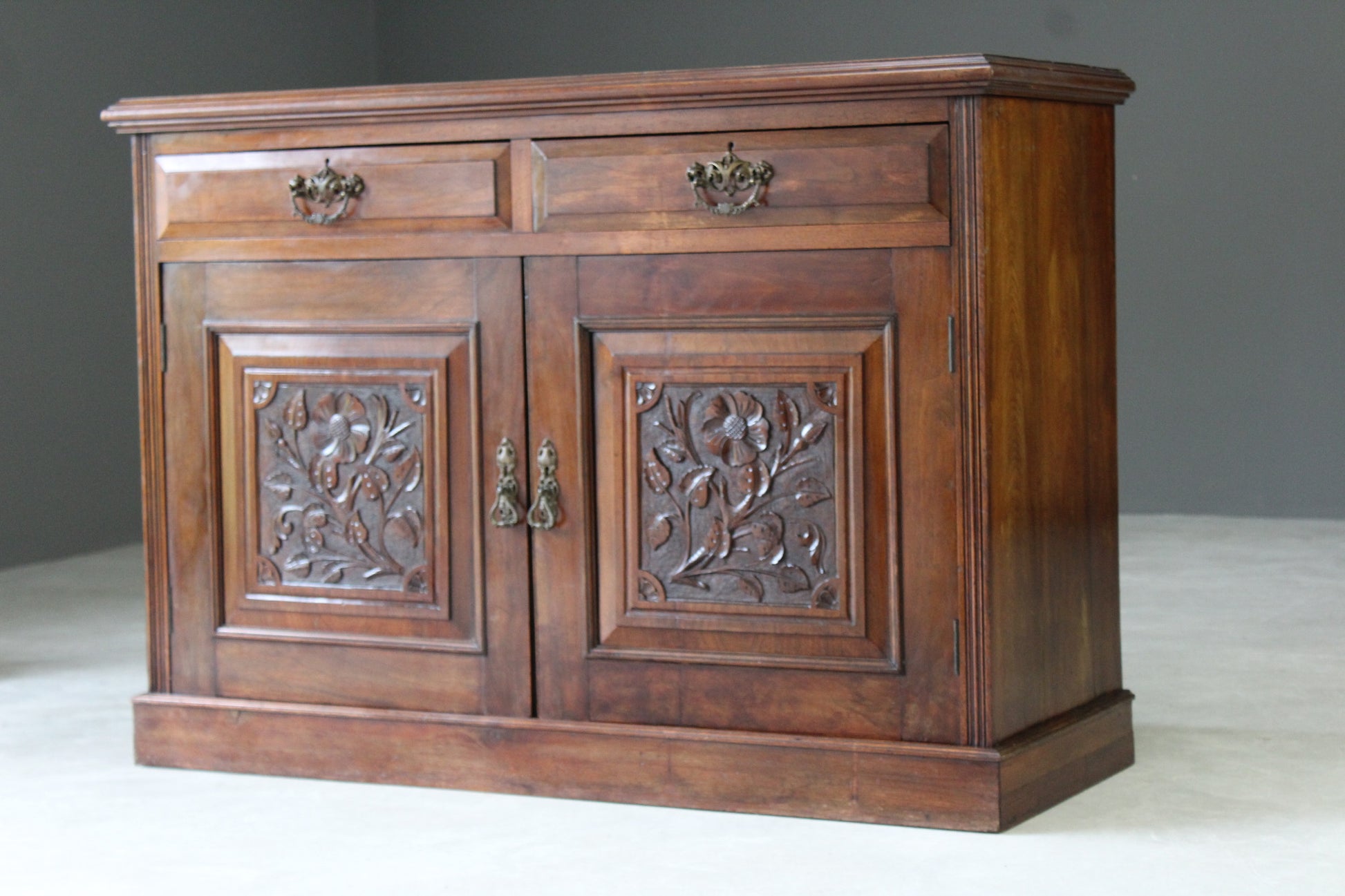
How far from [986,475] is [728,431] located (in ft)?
1.14

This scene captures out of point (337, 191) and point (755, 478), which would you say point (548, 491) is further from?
point (337, 191)

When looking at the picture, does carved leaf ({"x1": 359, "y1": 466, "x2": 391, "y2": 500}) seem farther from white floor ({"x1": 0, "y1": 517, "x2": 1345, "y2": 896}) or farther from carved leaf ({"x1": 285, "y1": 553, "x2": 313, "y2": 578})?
white floor ({"x1": 0, "y1": 517, "x2": 1345, "y2": 896})

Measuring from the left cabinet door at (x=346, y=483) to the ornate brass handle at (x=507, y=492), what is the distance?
12 mm

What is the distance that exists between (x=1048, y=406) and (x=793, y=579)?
1.40 ft

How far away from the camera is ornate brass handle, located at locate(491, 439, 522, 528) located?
2.31 m

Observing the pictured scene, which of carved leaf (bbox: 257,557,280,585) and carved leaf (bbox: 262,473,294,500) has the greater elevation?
carved leaf (bbox: 262,473,294,500)

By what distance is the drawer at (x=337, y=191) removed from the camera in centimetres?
229

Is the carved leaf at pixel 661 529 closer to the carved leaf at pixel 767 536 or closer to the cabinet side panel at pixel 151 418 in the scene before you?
the carved leaf at pixel 767 536

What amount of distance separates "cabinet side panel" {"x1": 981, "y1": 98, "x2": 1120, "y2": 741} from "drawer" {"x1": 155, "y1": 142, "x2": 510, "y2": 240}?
0.69 metres

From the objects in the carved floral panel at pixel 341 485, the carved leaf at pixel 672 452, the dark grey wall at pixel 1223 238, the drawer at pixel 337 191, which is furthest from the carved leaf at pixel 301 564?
the dark grey wall at pixel 1223 238

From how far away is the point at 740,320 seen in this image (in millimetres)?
2191

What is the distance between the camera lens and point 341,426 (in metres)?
2.40

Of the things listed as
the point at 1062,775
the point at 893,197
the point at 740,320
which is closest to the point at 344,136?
the point at 740,320

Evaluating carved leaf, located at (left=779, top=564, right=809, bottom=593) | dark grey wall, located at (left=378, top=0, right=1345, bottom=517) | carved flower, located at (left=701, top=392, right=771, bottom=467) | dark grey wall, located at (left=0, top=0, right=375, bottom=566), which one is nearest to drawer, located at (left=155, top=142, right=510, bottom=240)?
carved flower, located at (left=701, top=392, right=771, bottom=467)
